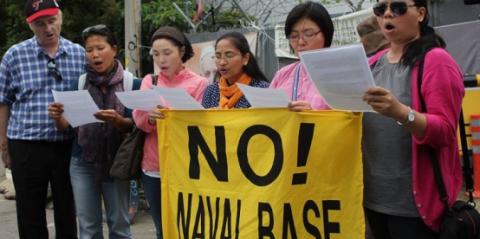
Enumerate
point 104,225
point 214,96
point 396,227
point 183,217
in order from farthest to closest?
point 104,225
point 214,96
point 183,217
point 396,227

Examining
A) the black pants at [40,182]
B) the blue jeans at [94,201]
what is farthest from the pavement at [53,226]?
the blue jeans at [94,201]

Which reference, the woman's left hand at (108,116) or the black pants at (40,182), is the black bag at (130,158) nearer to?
the woman's left hand at (108,116)

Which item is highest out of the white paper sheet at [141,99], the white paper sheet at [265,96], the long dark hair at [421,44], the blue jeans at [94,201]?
the long dark hair at [421,44]

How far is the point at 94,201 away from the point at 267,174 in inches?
63.7

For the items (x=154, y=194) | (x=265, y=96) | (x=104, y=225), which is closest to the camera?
(x=265, y=96)

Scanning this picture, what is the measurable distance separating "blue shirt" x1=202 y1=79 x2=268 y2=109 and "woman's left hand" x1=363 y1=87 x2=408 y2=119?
51.8 inches

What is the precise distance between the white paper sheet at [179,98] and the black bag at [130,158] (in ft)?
1.95

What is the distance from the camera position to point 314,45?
3039 millimetres

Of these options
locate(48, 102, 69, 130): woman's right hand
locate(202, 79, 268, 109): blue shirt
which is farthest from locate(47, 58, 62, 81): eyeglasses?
locate(202, 79, 268, 109): blue shirt

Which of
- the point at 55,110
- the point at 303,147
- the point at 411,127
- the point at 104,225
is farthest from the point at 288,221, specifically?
the point at 104,225

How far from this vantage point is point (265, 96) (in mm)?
2822

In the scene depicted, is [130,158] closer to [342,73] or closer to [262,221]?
[262,221]

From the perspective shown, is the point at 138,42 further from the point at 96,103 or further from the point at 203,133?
the point at 203,133

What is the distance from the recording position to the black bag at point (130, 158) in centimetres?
383
